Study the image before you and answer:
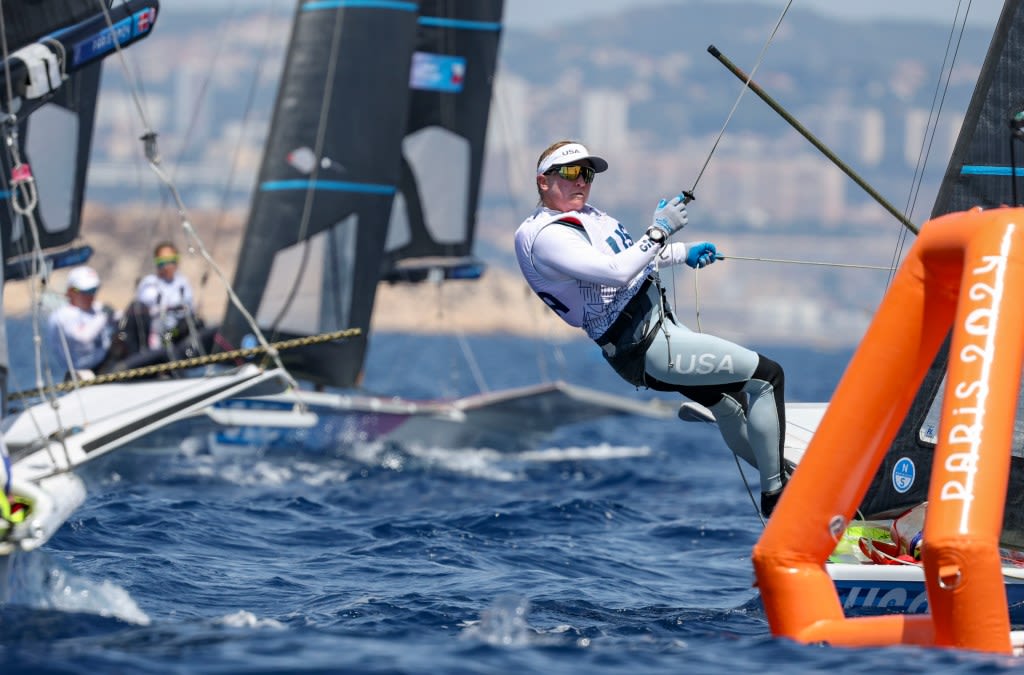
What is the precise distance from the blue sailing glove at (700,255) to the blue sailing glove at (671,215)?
0.61 feet

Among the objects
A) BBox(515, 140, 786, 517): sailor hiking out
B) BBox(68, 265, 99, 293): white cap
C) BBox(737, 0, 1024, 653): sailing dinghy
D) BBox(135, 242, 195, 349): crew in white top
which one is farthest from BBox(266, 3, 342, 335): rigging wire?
BBox(737, 0, 1024, 653): sailing dinghy

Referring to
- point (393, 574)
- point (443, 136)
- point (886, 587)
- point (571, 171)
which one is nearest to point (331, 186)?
point (443, 136)

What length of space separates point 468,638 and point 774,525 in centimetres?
105

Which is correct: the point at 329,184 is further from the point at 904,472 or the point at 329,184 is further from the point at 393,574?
the point at 904,472

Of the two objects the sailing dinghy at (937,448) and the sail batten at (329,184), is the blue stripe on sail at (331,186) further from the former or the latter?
the sailing dinghy at (937,448)

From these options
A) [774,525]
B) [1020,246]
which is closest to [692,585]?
[774,525]

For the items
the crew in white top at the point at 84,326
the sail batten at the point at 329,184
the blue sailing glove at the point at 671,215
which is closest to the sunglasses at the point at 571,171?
the blue sailing glove at the point at 671,215

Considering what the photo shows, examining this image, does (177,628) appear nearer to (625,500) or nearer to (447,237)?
(625,500)

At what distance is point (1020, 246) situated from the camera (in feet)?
15.8

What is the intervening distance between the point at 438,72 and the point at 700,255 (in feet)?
37.8

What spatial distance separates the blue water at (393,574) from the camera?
4664 mm

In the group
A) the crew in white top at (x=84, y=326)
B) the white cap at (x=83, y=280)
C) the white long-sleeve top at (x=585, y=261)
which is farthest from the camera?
the crew in white top at (x=84, y=326)

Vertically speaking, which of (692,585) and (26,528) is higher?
(26,528)

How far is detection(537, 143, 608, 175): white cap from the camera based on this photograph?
5.69m
